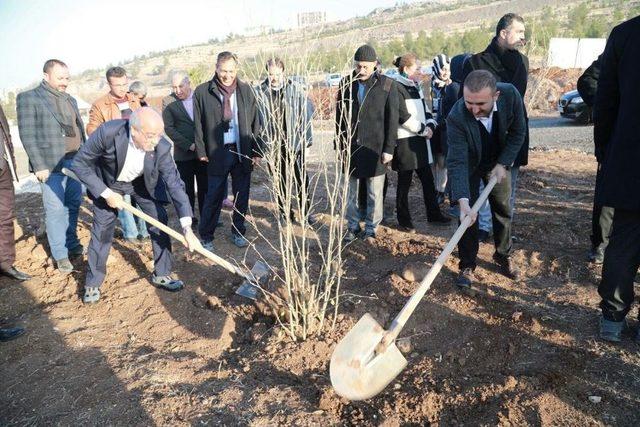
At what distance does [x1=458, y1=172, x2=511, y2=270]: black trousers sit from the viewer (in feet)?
11.7

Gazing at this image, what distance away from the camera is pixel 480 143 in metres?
3.34

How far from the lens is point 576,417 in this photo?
2.34 m

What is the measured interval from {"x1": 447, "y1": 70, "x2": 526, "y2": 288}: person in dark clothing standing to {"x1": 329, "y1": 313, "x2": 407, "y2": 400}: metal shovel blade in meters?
1.15

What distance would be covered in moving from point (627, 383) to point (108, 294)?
12.6ft

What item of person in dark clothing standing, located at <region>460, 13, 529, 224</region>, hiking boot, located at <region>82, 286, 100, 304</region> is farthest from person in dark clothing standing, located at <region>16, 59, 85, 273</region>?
person in dark clothing standing, located at <region>460, 13, 529, 224</region>

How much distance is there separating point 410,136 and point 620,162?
7.29ft

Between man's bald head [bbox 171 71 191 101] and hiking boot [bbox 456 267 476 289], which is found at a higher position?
man's bald head [bbox 171 71 191 101]

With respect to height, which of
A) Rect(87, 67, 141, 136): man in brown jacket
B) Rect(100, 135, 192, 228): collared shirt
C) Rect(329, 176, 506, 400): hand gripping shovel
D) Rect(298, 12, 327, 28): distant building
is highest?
Rect(298, 12, 327, 28): distant building

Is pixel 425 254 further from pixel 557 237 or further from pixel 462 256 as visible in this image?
pixel 557 237

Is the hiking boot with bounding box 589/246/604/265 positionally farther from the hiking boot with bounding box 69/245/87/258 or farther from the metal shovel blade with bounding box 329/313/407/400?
the hiking boot with bounding box 69/245/87/258

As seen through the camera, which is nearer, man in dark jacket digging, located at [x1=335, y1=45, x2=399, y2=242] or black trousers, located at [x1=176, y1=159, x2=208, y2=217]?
man in dark jacket digging, located at [x1=335, y1=45, x2=399, y2=242]

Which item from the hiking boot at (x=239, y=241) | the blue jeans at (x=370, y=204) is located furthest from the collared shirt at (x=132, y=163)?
the blue jeans at (x=370, y=204)

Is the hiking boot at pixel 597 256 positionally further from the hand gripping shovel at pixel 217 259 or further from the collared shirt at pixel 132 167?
the collared shirt at pixel 132 167

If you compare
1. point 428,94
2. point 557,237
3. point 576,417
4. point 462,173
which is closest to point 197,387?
point 576,417
